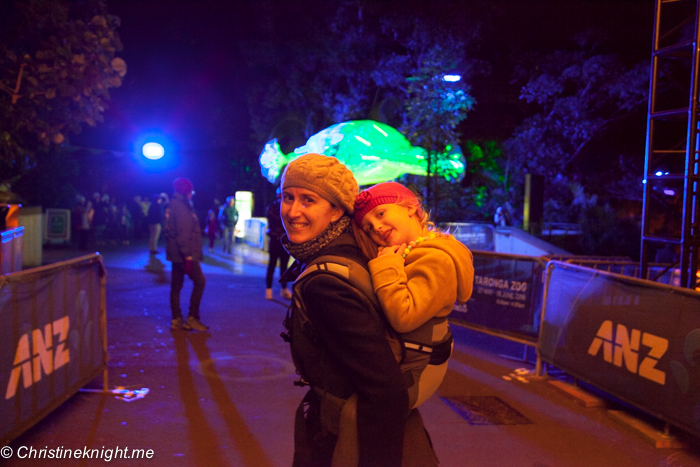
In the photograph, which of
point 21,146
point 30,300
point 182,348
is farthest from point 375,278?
point 21,146

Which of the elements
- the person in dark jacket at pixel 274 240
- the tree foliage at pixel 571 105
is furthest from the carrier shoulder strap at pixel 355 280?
the tree foliage at pixel 571 105

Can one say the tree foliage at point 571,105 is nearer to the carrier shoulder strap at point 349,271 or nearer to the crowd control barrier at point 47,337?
the crowd control barrier at point 47,337

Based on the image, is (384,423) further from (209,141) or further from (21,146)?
(209,141)

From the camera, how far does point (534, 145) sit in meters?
18.9

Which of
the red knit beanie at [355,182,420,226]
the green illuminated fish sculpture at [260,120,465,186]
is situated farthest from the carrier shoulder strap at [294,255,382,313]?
the green illuminated fish sculpture at [260,120,465,186]

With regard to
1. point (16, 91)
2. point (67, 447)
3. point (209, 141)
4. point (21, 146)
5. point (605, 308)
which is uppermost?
point (209, 141)

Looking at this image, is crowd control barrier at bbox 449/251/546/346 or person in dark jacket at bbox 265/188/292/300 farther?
person in dark jacket at bbox 265/188/292/300

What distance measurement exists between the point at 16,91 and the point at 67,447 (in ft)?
23.6

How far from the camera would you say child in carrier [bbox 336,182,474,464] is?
1641 mm

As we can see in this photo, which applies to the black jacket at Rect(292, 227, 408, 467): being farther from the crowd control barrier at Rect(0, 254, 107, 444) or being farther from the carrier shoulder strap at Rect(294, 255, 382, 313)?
the crowd control barrier at Rect(0, 254, 107, 444)

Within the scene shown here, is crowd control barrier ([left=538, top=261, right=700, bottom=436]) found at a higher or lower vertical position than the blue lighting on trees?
lower

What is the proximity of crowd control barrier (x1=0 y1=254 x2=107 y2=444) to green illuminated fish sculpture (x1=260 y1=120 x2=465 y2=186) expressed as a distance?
7.29 m

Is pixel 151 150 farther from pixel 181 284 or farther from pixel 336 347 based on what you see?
pixel 336 347

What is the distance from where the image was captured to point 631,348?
4648 millimetres
